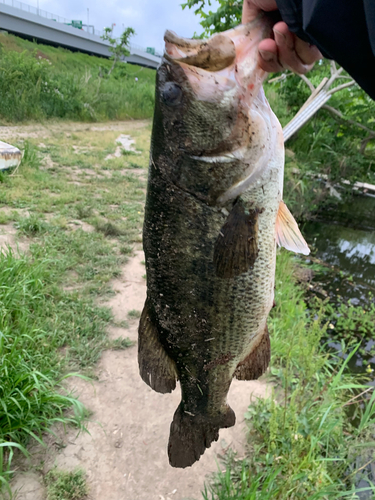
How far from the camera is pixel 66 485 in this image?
200cm

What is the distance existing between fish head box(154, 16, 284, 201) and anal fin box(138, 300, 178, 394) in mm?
584

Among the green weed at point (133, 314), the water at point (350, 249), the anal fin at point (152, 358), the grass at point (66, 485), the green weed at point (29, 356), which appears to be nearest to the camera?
the anal fin at point (152, 358)

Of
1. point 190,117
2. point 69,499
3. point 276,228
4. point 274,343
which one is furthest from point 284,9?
point 274,343

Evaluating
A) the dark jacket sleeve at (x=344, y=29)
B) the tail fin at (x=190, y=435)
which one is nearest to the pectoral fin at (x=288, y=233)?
the dark jacket sleeve at (x=344, y=29)

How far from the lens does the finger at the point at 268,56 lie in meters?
1.08

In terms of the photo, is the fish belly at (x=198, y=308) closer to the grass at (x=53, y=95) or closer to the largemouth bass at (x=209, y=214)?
the largemouth bass at (x=209, y=214)

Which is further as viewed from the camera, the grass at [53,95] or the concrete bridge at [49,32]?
the concrete bridge at [49,32]

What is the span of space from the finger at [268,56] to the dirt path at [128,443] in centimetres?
231

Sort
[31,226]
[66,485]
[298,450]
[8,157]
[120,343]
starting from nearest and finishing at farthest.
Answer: [66,485] < [298,450] < [120,343] < [31,226] < [8,157]

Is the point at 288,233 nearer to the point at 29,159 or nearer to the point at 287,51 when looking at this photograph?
the point at 287,51

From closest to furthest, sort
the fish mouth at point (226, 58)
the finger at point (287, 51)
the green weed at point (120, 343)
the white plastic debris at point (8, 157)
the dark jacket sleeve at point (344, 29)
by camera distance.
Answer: the dark jacket sleeve at point (344, 29), the finger at point (287, 51), the fish mouth at point (226, 58), the green weed at point (120, 343), the white plastic debris at point (8, 157)

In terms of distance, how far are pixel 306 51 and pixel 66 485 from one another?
247cm

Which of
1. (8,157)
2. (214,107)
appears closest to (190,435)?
(214,107)

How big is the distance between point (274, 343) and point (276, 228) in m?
2.23
